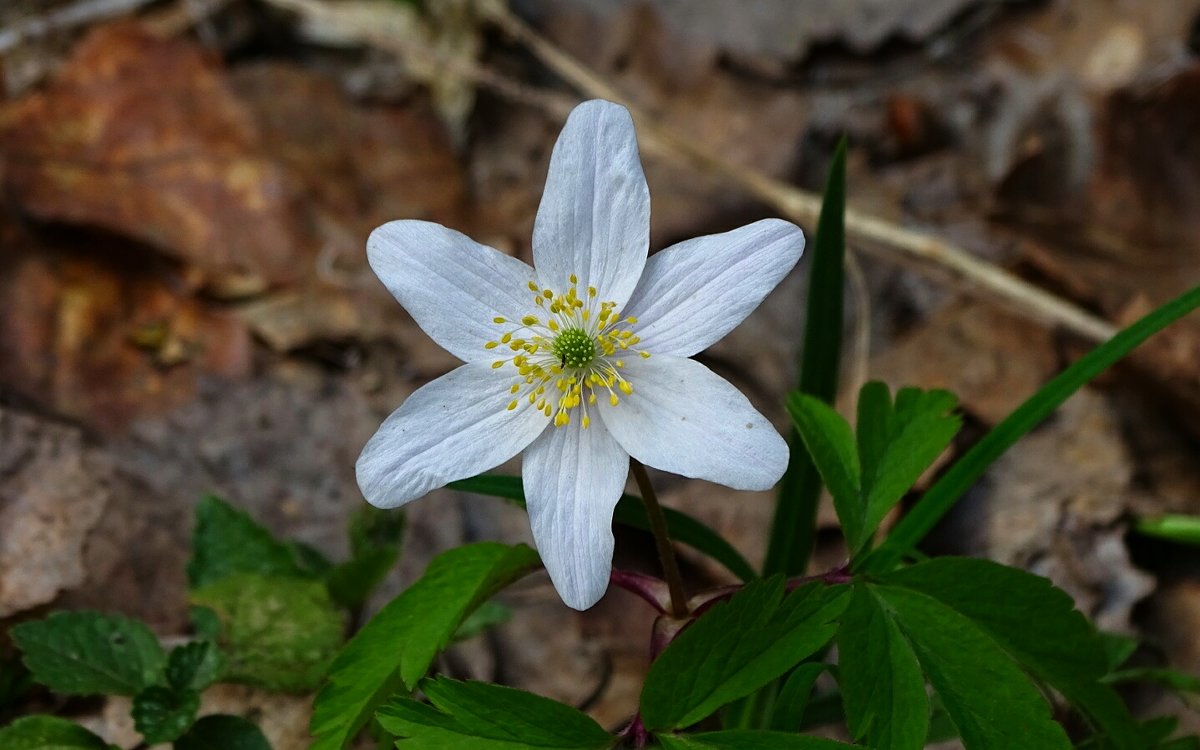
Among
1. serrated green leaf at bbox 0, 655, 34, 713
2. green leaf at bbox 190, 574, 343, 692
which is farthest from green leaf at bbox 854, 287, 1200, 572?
serrated green leaf at bbox 0, 655, 34, 713

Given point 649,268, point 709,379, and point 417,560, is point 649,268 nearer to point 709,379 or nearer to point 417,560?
point 709,379

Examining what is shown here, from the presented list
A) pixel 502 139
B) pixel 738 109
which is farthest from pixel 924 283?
pixel 502 139

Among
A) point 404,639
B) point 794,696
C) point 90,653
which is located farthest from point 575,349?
point 90,653

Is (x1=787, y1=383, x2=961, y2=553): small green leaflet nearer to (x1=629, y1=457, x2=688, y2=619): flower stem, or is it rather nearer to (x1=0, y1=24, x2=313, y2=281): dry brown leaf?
(x1=629, y1=457, x2=688, y2=619): flower stem

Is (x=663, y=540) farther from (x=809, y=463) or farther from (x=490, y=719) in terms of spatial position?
(x=809, y=463)

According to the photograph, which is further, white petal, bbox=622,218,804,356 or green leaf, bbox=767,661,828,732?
white petal, bbox=622,218,804,356

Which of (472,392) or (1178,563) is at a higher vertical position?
(1178,563)
